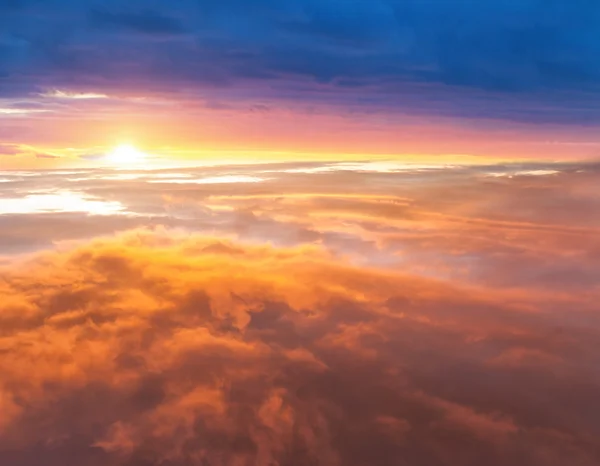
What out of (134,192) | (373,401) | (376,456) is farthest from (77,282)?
(134,192)

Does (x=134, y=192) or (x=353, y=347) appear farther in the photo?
(x=134, y=192)

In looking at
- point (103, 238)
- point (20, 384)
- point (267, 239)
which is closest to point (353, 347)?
point (20, 384)

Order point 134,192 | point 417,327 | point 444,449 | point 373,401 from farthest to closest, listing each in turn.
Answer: point 134,192, point 417,327, point 373,401, point 444,449

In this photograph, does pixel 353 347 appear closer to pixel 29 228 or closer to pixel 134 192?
pixel 29 228

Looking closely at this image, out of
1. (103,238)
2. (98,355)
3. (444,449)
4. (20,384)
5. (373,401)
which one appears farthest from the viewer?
(103,238)

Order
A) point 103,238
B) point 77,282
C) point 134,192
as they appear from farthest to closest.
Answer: point 134,192 < point 103,238 < point 77,282

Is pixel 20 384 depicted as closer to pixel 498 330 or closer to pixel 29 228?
pixel 498 330

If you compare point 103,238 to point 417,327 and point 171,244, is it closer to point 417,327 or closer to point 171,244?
point 171,244

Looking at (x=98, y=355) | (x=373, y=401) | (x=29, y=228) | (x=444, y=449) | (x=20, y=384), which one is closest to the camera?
(x=444, y=449)
